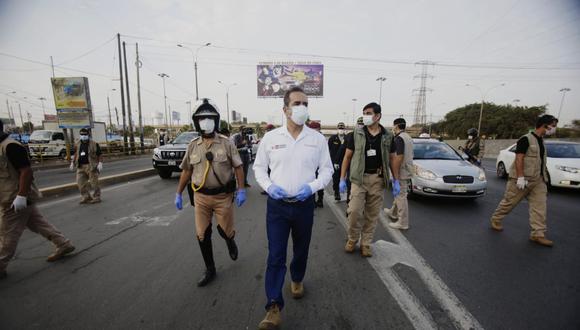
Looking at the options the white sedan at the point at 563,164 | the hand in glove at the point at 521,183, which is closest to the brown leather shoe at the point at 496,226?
the hand in glove at the point at 521,183

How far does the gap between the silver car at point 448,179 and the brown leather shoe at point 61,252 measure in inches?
257

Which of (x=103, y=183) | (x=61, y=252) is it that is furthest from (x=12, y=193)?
(x=103, y=183)

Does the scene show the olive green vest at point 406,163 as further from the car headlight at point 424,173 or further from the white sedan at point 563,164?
the white sedan at point 563,164

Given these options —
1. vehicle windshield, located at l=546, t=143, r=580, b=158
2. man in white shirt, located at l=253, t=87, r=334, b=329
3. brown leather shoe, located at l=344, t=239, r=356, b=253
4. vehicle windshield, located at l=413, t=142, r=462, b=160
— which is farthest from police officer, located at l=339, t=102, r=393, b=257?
vehicle windshield, located at l=546, t=143, r=580, b=158

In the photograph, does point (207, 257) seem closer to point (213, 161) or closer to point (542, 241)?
point (213, 161)

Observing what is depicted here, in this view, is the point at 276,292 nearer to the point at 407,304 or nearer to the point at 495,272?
the point at 407,304

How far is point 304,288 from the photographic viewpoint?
2.59 m

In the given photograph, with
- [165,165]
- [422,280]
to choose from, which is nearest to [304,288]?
[422,280]

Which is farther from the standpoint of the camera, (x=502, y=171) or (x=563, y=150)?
(x=502, y=171)

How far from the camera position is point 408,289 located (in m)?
2.54

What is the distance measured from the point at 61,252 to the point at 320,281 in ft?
11.3

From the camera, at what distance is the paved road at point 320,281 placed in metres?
2.16

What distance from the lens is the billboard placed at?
31.1 m

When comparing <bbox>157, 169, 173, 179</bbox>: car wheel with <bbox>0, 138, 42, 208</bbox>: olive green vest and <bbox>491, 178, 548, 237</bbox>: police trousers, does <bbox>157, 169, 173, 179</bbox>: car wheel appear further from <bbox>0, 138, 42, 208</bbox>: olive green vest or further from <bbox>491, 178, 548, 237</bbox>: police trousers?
<bbox>491, 178, 548, 237</bbox>: police trousers
